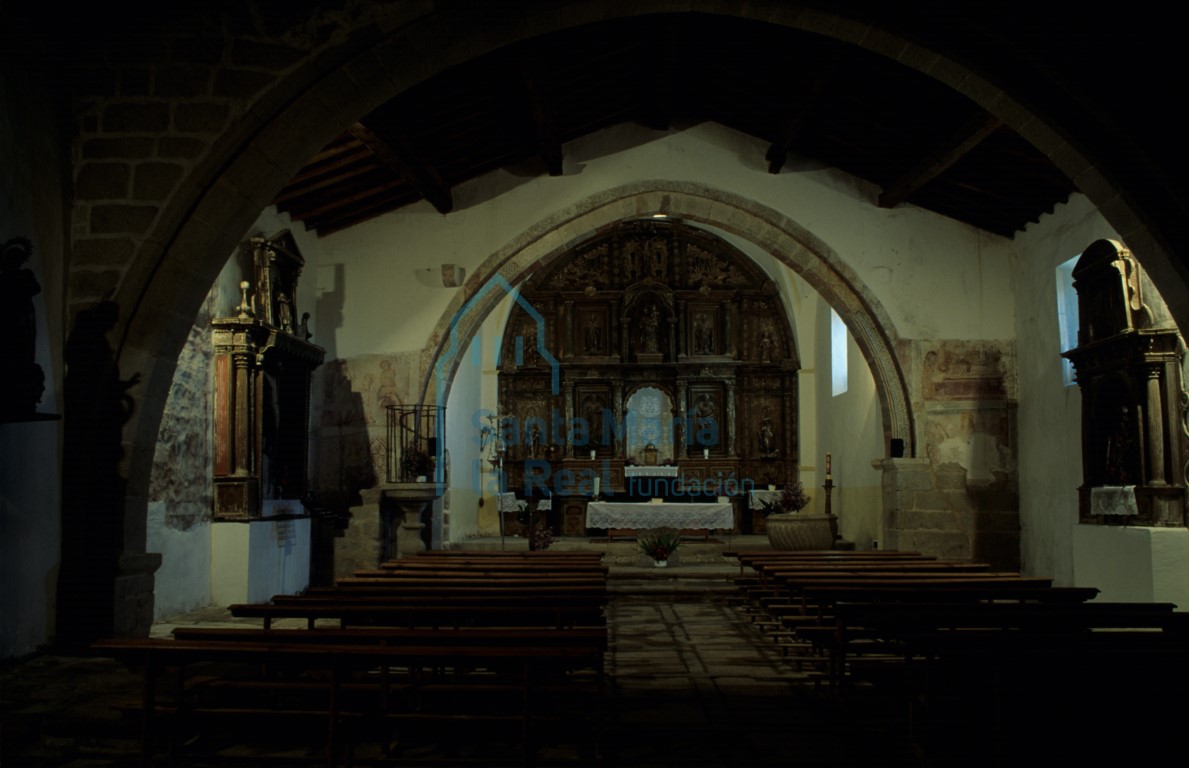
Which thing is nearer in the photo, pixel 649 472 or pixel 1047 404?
pixel 1047 404

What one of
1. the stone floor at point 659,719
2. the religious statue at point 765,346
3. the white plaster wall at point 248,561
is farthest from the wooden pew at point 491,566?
the religious statue at point 765,346

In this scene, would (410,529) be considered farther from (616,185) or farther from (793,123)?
(793,123)

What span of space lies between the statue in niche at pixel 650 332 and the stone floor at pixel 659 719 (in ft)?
34.8

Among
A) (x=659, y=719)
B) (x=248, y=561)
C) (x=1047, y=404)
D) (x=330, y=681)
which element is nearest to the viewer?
(x=330, y=681)

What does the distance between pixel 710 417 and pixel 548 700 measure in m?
13.1

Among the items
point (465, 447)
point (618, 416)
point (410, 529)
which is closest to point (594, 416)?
point (618, 416)

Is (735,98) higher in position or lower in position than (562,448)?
higher

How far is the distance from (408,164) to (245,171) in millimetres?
4617

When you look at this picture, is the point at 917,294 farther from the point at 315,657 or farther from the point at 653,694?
the point at 315,657

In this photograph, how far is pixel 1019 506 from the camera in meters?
11.5

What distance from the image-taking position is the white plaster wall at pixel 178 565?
8.42 metres

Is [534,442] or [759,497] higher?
[534,442]

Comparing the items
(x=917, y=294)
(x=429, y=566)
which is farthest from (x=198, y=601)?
(x=917, y=294)

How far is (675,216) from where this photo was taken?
40.7ft
